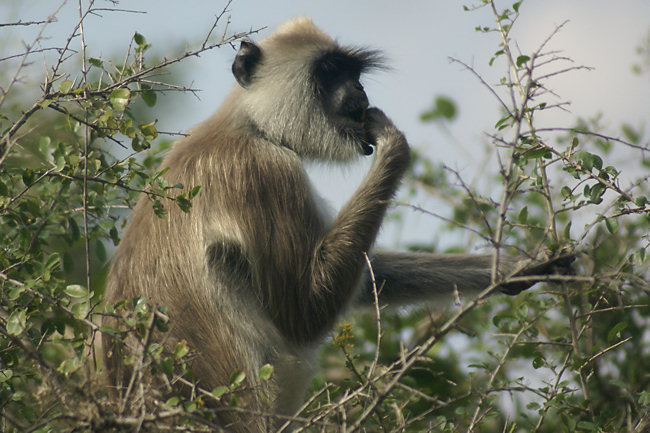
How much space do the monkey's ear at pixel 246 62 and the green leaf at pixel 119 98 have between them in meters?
1.94

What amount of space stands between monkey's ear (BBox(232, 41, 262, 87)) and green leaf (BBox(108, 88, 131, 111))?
1.94 m

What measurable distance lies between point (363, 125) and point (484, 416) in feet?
7.27

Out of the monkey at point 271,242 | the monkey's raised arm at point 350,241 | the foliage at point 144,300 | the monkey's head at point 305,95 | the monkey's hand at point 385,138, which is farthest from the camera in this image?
the monkey's head at point 305,95

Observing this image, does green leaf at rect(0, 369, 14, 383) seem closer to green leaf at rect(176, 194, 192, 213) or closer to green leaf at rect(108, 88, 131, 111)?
green leaf at rect(176, 194, 192, 213)

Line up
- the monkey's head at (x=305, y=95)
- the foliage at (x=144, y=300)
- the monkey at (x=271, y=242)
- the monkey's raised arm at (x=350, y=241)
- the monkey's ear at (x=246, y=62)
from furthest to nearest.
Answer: the monkey's ear at (x=246, y=62) → the monkey's head at (x=305, y=95) → the monkey's raised arm at (x=350, y=241) → the monkey at (x=271, y=242) → the foliage at (x=144, y=300)

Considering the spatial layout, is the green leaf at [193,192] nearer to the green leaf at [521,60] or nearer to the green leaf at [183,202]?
the green leaf at [183,202]

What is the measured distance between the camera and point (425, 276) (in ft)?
17.1

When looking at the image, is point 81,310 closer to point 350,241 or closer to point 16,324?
point 16,324

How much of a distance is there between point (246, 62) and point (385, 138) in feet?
4.02

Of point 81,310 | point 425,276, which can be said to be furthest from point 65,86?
point 425,276

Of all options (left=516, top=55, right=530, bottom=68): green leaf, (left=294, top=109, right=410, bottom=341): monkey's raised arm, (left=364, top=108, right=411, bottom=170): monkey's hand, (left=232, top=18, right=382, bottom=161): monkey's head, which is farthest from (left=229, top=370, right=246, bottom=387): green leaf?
(left=232, top=18, right=382, bottom=161): monkey's head

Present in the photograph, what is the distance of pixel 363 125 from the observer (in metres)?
5.00

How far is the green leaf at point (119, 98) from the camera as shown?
3.27 m

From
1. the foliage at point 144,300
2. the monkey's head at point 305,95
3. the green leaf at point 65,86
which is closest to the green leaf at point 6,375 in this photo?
the foliage at point 144,300
